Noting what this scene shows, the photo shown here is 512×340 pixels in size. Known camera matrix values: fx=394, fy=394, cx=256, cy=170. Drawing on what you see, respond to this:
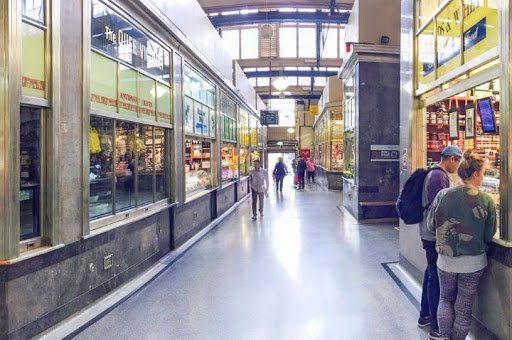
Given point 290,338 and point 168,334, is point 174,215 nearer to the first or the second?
point 168,334

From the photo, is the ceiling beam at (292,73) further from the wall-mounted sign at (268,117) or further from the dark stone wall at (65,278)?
the dark stone wall at (65,278)

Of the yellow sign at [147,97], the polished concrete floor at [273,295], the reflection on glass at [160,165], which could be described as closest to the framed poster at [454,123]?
the polished concrete floor at [273,295]

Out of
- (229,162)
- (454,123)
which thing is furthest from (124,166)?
(229,162)

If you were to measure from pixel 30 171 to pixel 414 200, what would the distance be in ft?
10.5

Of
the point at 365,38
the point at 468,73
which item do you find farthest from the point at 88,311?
the point at 365,38

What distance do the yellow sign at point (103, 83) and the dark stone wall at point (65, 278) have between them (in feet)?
4.53

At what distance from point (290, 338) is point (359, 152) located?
20.7 ft

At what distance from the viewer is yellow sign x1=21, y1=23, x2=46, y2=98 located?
3020mm

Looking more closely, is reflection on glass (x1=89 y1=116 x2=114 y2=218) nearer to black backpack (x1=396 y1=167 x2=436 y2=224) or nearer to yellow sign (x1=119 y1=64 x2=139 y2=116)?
yellow sign (x1=119 y1=64 x2=139 y2=116)

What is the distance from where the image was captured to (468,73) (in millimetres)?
3438

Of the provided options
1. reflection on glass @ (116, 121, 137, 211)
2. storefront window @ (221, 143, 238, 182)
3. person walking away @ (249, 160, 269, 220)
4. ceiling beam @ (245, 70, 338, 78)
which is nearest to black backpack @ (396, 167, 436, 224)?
reflection on glass @ (116, 121, 137, 211)

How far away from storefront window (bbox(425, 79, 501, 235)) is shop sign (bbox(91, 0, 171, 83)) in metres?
3.68

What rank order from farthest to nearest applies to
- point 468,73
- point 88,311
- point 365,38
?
point 365,38 → point 88,311 → point 468,73

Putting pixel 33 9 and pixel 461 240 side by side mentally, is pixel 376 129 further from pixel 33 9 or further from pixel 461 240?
pixel 33 9
